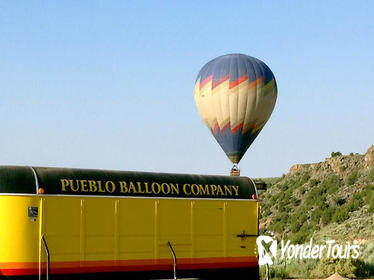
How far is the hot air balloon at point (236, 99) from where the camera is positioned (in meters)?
35.2

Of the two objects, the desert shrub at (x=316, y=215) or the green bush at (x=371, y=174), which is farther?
the green bush at (x=371, y=174)

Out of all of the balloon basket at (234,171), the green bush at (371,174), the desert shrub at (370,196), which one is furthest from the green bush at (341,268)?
the green bush at (371,174)

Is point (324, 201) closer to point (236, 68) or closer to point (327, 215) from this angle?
point (327, 215)

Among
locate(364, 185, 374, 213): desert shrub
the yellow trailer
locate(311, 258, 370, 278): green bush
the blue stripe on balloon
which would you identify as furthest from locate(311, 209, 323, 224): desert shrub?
the yellow trailer

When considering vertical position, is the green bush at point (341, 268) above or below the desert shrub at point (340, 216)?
above

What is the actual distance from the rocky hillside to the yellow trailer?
90.9 feet

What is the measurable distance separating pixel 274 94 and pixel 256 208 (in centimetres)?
1620

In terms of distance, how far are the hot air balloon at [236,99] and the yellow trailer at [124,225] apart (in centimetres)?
1409

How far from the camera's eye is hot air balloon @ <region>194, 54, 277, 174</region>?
3516cm

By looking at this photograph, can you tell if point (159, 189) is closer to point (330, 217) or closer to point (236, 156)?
point (236, 156)

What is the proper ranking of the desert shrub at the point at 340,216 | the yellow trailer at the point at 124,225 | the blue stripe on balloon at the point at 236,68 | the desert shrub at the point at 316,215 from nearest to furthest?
the yellow trailer at the point at 124,225
the blue stripe on balloon at the point at 236,68
the desert shrub at the point at 340,216
the desert shrub at the point at 316,215

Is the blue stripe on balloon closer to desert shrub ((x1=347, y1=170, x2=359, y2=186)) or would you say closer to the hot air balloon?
the hot air balloon

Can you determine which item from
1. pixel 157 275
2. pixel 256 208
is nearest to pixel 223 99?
pixel 256 208

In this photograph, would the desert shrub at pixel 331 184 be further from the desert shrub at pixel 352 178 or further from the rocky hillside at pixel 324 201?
the desert shrub at pixel 352 178
